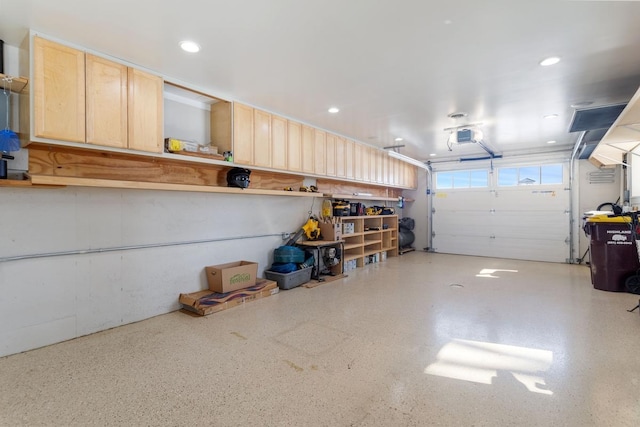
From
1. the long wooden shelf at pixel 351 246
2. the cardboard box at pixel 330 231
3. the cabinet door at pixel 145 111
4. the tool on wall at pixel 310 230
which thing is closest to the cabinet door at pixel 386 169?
the long wooden shelf at pixel 351 246

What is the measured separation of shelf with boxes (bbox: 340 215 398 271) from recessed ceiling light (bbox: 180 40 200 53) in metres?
3.83

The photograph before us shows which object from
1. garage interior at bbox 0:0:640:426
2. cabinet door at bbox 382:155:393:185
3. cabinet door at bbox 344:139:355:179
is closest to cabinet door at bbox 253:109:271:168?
garage interior at bbox 0:0:640:426

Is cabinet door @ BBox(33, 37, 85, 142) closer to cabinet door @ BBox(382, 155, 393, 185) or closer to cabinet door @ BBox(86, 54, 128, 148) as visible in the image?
cabinet door @ BBox(86, 54, 128, 148)

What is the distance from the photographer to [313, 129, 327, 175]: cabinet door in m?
5.22

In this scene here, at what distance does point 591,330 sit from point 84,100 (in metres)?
5.37

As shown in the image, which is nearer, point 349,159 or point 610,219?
point 610,219

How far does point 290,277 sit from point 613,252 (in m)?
4.89

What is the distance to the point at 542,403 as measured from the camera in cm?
192

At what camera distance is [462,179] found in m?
8.23

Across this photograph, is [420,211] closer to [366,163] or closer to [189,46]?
[366,163]

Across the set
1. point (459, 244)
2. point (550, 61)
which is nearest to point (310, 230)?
point (550, 61)

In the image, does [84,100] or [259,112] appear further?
A: [259,112]

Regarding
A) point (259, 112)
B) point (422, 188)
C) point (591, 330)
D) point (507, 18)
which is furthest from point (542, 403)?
point (422, 188)

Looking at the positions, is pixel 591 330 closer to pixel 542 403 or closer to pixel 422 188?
pixel 542 403
